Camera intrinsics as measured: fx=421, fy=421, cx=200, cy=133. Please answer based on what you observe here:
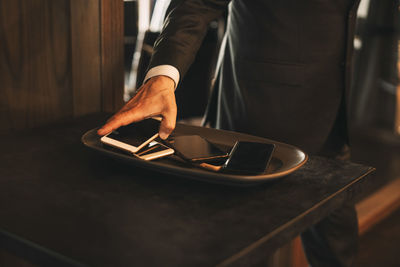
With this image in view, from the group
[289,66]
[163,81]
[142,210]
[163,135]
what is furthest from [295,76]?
[142,210]

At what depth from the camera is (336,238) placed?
1.24 m

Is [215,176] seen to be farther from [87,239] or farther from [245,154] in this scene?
[87,239]

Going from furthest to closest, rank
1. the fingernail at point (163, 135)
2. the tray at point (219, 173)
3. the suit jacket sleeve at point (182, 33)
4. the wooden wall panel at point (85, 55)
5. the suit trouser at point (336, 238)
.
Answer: the suit trouser at point (336, 238) → the wooden wall panel at point (85, 55) → the suit jacket sleeve at point (182, 33) → the fingernail at point (163, 135) → the tray at point (219, 173)

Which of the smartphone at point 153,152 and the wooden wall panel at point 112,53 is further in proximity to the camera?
the wooden wall panel at point 112,53

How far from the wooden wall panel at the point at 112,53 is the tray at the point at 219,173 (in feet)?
1.24

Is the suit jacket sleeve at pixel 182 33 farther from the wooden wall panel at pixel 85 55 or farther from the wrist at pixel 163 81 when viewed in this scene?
the wooden wall panel at pixel 85 55

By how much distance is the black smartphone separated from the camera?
0.58m

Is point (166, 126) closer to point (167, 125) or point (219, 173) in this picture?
point (167, 125)

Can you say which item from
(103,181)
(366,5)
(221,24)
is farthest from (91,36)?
(366,5)

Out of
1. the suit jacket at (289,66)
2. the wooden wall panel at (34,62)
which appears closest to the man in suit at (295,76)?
the suit jacket at (289,66)

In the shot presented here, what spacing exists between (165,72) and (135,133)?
0.74ft

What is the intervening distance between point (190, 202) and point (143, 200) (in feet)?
0.20

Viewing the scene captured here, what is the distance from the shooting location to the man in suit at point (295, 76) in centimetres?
113

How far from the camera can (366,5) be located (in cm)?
372
